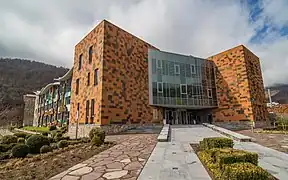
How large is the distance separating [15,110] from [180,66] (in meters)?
50.9

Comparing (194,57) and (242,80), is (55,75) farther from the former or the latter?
(242,80)

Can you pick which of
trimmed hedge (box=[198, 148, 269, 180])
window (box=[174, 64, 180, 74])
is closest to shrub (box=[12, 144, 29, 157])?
trimmed hedge (box=[198, 148, 269, 180])

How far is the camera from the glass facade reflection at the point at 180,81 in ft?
75.4

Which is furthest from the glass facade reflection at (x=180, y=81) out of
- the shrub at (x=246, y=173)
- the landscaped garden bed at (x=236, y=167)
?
the shrub at (x=246, y=173)

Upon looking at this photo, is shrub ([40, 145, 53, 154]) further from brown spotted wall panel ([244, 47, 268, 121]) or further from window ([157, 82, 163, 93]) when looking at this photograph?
brown spotted wall panel ([244, 47, 268, 121])

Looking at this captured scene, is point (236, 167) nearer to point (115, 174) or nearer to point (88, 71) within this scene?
point (115, 174)

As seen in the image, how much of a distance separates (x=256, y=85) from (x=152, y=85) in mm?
16511

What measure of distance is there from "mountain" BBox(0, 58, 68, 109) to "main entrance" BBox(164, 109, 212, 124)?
174 ft

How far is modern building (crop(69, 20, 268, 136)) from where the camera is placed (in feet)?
58.5

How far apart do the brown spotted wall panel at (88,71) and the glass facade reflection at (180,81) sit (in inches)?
277

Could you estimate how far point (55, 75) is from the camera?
73.6 meters

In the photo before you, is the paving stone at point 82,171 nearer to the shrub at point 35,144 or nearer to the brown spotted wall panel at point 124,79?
the shrub at point 35,144

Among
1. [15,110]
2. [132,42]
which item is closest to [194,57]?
[132,42]

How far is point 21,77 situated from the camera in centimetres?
6875
